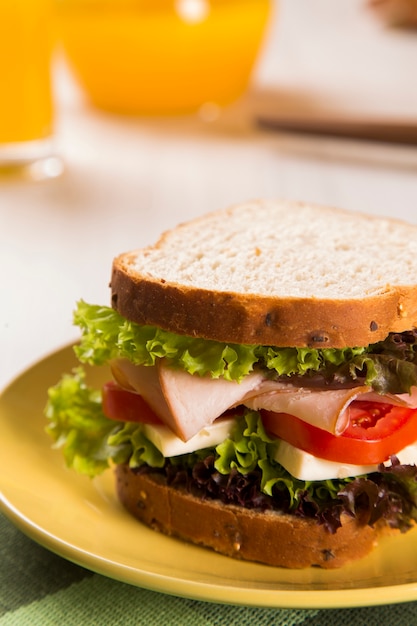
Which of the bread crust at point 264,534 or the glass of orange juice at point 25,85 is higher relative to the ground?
the glass of orange juice at point 25,85

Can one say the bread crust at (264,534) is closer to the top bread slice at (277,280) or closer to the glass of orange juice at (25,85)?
the top bread slice at (277,280)

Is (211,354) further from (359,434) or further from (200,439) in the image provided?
(359,434)

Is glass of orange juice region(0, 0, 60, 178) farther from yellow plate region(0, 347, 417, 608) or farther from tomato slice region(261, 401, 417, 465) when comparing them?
tomato slice region(261, 401, 417, 465)

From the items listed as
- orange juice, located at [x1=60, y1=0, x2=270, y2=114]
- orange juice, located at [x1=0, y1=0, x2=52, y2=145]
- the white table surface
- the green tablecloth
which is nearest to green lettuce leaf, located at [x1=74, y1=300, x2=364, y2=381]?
the green tablecloth

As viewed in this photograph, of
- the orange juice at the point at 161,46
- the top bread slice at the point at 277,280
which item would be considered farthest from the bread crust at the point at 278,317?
the orange juice at the point at 161,46

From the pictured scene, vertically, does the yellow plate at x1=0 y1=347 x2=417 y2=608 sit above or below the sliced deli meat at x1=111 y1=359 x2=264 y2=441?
below

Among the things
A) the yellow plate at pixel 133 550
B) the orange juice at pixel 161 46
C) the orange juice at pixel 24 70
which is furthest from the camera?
the orange juice at pixel 161 46

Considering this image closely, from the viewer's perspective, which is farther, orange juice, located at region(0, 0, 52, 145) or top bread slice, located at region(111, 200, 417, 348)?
orange juice, located at region(0, 0, 52, 145)
